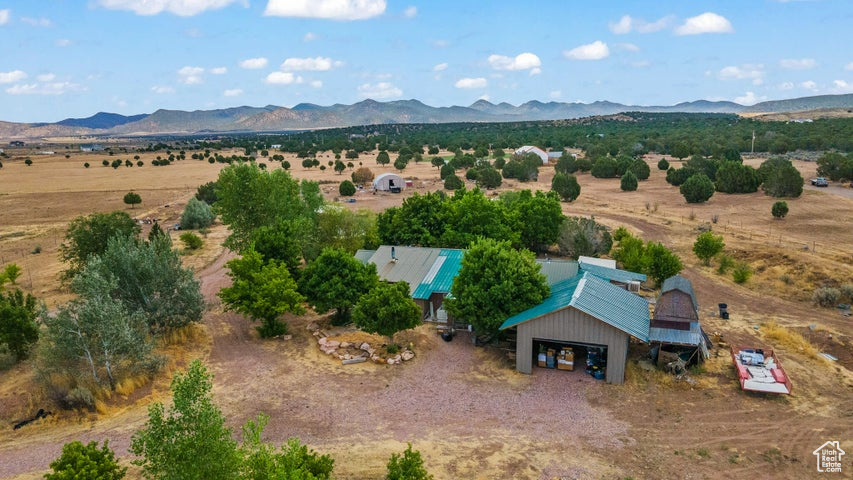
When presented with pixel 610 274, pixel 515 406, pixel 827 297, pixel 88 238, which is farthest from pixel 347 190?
pixel 515 406

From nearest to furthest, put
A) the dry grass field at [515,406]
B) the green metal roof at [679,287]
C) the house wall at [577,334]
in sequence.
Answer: the dry grass field at [515,406] < the house wall at [577,334] < the green metal roof at [679,287]

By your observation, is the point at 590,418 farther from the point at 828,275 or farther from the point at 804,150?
the point at 804,150

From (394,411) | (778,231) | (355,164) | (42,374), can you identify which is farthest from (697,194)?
(355,164)

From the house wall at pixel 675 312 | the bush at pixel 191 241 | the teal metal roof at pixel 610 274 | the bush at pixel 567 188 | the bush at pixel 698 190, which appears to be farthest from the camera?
the bush at pixel 567 188

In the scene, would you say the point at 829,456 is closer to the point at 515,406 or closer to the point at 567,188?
the point at 515,406

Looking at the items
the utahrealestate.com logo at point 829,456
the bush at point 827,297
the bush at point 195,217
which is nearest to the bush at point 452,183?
the bush at point 195,217

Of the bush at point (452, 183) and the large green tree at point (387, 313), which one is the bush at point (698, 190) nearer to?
the bush at point (452, 183)
